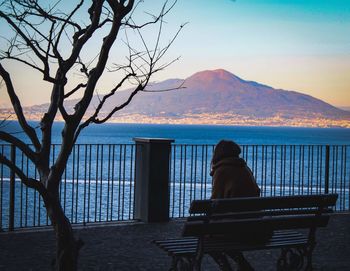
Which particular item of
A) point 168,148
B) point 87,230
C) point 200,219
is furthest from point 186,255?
point 168,148

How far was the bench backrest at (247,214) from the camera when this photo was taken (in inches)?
245

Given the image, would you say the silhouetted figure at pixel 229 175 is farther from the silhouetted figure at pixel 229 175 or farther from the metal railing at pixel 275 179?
the metal railing at pixel 275 179

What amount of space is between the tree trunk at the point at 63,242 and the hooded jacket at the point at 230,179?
4.62 ft

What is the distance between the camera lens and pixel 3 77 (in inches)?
239

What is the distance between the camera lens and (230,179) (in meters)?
6.72

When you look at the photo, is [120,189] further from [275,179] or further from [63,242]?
[63,242]

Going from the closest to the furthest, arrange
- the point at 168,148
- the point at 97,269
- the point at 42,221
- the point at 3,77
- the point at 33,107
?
the point at 3,77 → the point at 97,269 → the point at 168,148 → the point at 42,221 → the point at 33,107

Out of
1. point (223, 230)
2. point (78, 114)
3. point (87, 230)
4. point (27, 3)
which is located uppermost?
point (27, 3)

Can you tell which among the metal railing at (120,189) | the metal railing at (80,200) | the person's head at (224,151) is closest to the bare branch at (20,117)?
the person's head at (224,151)

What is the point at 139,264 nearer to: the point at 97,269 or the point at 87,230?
the point at 97,269

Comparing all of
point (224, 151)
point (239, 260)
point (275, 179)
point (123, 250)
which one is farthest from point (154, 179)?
point (224, 151)

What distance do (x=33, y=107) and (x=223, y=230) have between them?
127m

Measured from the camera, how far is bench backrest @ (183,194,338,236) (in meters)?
6.21

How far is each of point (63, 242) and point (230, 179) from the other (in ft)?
5.48
